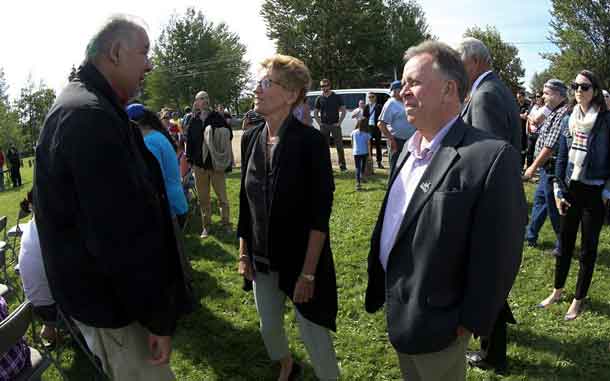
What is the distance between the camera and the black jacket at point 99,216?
1.49m

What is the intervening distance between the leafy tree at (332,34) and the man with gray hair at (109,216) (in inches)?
1363

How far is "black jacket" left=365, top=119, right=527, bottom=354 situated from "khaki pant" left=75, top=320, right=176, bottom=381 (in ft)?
3.48

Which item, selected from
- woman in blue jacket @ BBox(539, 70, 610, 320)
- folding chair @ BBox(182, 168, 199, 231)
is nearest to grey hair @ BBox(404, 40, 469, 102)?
woman in blue jacket @ BBox(539, 70, 610, 320)

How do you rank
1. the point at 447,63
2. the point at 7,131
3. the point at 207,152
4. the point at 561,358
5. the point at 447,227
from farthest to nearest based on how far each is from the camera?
the point at 7,131, the point at 207,152, the point at 561,358, the point at 447,63, the point at 447,227

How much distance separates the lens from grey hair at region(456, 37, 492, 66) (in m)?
2.81

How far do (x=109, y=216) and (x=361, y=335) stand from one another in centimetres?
272

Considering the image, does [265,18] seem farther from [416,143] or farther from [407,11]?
[416,143]

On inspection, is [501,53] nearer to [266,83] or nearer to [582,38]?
[582,38]

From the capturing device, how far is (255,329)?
3.95 metres

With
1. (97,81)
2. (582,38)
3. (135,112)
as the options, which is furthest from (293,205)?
(582,38)

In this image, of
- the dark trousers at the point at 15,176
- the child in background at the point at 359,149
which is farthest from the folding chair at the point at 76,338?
the dark trousers at the point at 15,176

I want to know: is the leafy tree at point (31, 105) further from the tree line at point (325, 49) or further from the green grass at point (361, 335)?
the green grass at point (361, 335)

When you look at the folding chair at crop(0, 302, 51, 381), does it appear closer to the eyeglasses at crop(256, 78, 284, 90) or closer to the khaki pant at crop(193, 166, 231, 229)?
the eyeglasses at crop(256, 78, 284, 90)

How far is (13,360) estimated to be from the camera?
2447 mm
